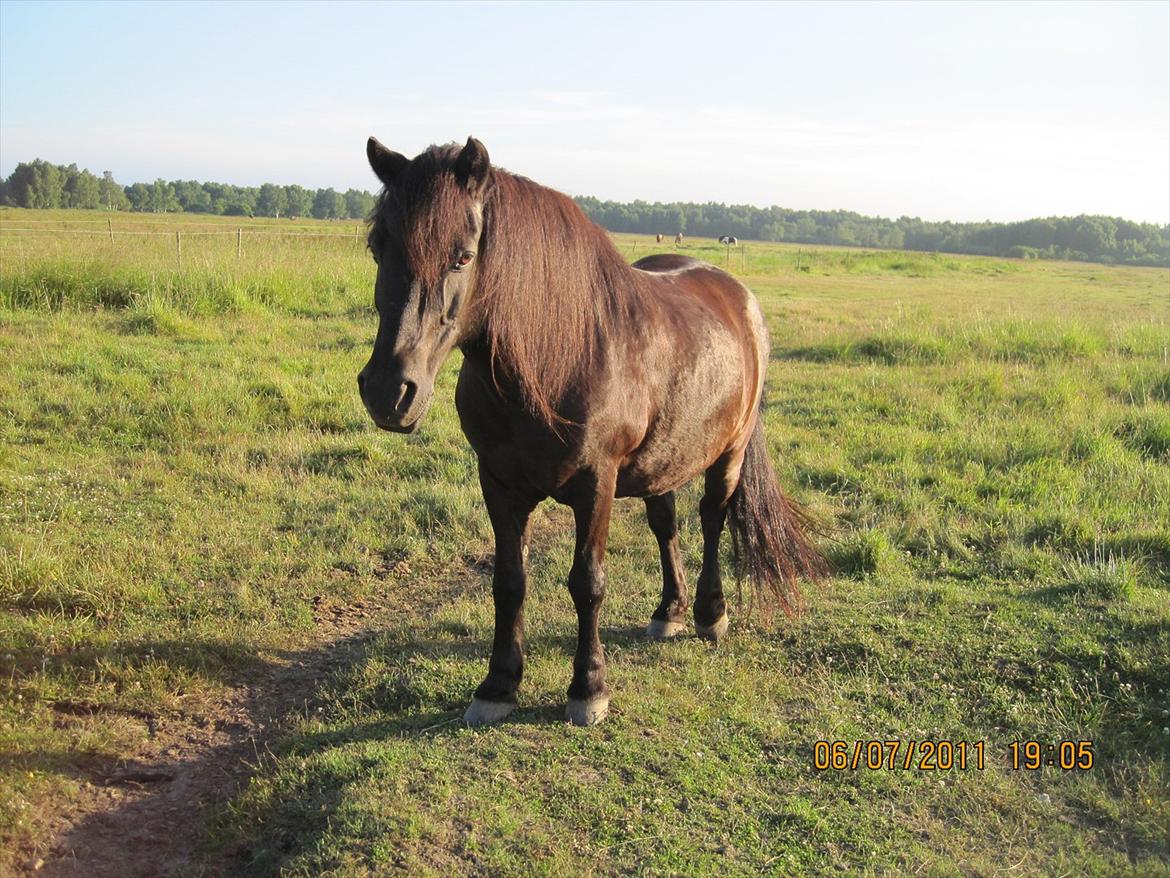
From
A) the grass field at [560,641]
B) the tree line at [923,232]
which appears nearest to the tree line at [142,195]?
the tree line at [923,232]

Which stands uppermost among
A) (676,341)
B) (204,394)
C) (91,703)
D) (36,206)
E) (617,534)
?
(36,206)

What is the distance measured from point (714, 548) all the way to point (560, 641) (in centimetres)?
97

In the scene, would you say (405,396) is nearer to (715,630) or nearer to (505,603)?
(505,603)

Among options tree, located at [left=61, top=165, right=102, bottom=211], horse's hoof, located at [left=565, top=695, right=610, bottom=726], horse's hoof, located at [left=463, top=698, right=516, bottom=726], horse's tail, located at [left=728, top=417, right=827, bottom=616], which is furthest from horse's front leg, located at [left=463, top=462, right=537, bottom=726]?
tree, located at [left=61, top=165, right=102, bottom=211]

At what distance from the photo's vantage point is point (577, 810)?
127 inches

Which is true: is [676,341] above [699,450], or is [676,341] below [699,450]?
above

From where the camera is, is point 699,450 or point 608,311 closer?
point 608,311

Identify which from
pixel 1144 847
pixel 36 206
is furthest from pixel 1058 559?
pixel 36 206

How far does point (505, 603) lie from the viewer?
3904 millimetres

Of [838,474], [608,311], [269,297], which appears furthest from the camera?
[269,297]

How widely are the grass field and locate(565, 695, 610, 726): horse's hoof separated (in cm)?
7

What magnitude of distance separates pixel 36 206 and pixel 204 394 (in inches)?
2602

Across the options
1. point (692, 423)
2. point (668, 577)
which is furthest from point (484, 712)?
point (692, 423)

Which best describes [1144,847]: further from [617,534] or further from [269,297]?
[269,297]
